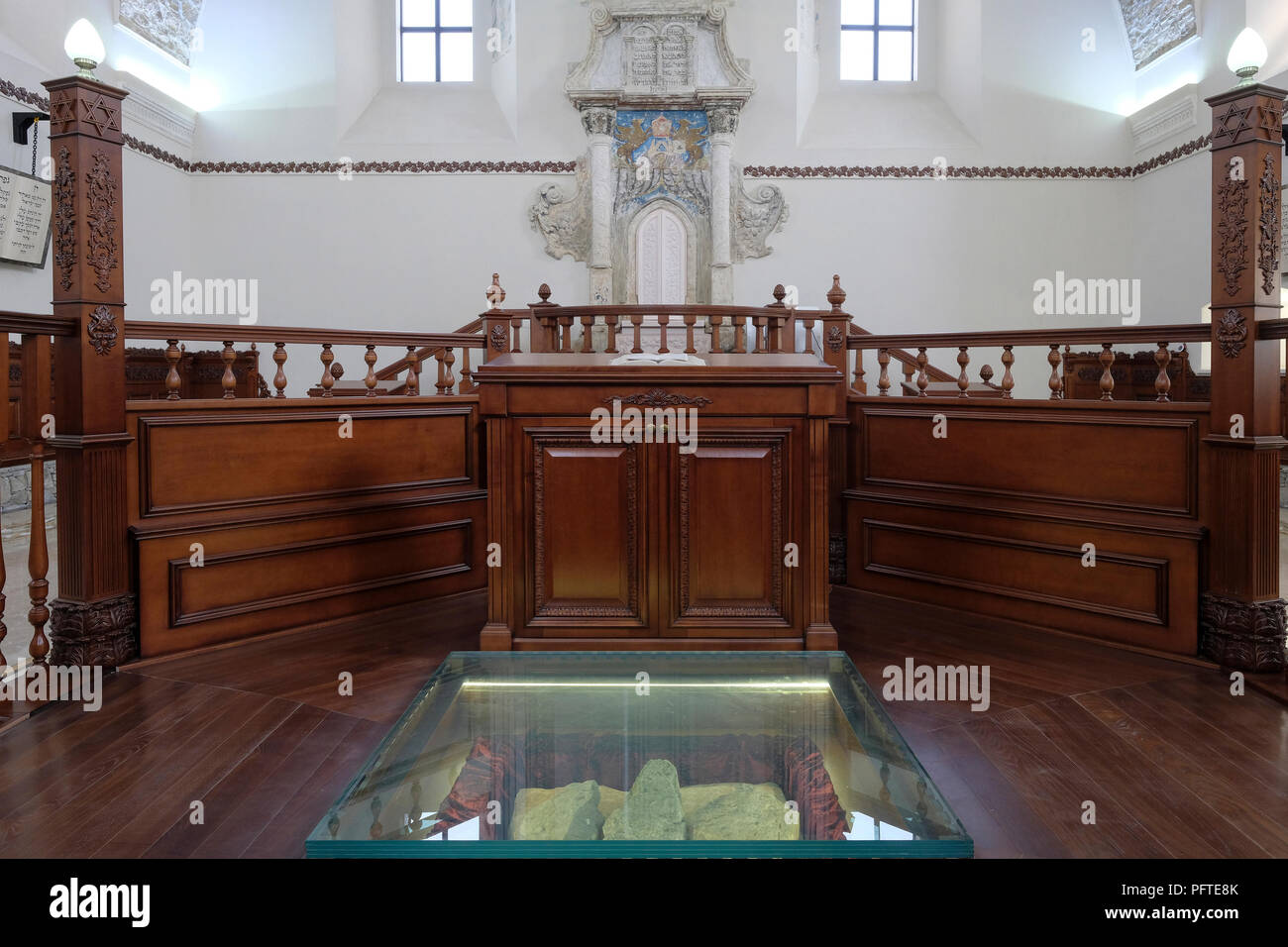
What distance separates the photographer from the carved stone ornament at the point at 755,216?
9.64 m

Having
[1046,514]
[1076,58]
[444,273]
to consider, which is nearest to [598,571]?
[1046,514]

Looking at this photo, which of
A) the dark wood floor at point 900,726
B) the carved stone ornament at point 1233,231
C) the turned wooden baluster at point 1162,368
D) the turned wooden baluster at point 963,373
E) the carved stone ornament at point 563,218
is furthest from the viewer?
the carved stone ornament at point 563,218

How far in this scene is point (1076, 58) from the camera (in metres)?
9.62

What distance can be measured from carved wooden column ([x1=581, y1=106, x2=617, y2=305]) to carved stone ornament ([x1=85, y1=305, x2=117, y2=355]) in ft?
20.8

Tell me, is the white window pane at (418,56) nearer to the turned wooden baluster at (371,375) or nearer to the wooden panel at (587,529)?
the turned wooden baluster at (371,375)

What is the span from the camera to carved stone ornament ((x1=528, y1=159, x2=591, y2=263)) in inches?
377

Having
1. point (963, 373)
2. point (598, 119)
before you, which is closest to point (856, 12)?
point (598, 119)

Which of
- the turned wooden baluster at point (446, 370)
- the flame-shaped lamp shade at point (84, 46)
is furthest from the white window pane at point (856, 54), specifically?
the flame-shaped lamp shade at point (84, 46)

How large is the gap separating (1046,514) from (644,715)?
96.3 inches

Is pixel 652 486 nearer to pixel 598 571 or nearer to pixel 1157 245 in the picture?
pixel 598 571

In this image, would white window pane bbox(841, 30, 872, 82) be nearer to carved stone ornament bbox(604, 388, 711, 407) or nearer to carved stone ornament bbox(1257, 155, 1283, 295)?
carved stone ornament bbox(1257, 155, 1283, 295)

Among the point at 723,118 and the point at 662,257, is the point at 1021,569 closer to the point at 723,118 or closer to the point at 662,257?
the point at 662,257

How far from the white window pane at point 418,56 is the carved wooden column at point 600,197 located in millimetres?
2268

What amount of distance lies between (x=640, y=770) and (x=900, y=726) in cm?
106
